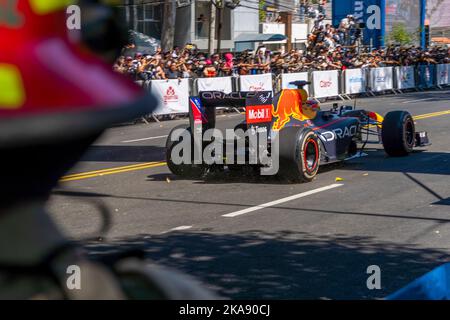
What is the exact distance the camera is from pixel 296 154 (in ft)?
36.7

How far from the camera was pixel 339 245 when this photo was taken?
25.1 feet

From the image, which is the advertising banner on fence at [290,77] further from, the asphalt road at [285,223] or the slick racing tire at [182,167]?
the slick racing tire at [182,167]

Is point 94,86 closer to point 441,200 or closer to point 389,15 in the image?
point 441,200

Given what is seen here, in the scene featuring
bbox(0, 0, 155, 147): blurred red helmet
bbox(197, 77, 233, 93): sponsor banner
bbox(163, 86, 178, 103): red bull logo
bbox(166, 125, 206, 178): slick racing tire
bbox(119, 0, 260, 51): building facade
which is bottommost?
bbox(166, 125, 206, 178): slick racing tire

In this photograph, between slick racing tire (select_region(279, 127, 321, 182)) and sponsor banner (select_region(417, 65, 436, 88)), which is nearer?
slick racing tire (select_region(279, 127, 321, 182))

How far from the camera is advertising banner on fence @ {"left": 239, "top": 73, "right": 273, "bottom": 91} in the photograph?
24.4 m

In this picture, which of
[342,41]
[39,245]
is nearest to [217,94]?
[39,245]

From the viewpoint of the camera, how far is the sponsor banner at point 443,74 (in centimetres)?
3709

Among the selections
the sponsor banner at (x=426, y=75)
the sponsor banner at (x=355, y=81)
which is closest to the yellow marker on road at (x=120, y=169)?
the sponsor banner at (x=355, y=81)

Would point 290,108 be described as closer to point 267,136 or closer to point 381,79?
point 267,136

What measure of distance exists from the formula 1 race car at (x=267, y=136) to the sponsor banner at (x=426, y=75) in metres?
24.0

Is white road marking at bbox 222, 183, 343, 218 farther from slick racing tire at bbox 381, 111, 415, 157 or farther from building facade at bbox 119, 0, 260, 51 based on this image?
building facade at bbox 119, 0, 260, 51

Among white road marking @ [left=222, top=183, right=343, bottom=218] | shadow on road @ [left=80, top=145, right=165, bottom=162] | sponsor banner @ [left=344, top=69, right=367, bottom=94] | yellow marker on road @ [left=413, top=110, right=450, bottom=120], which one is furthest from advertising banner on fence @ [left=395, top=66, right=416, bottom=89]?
white road marking @ [left=222, top=183, right=343, bottom=218]

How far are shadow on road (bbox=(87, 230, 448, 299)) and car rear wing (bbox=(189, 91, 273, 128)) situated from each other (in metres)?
3.49
